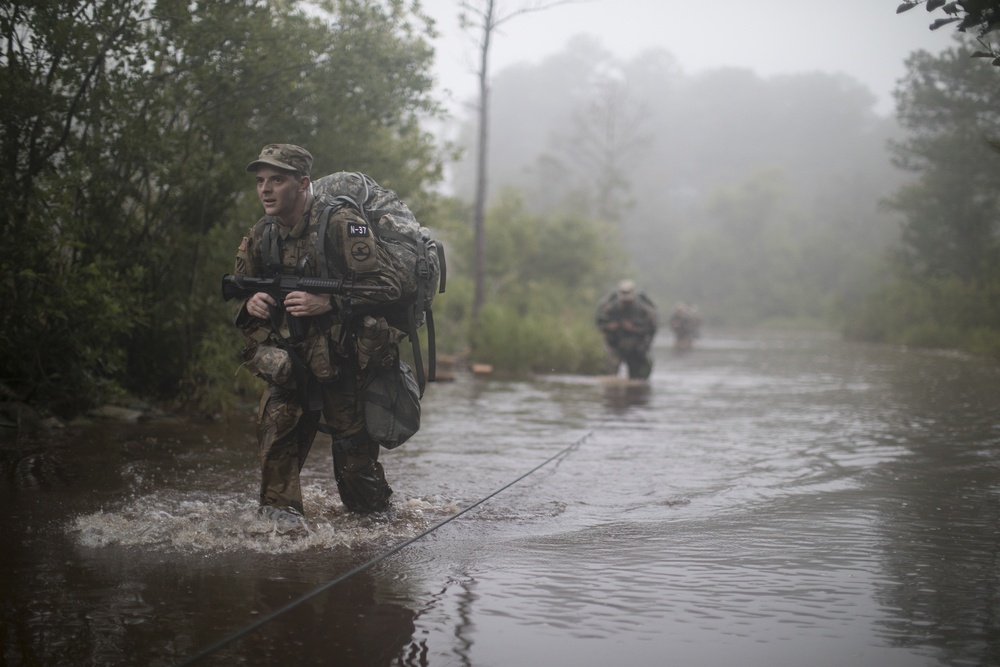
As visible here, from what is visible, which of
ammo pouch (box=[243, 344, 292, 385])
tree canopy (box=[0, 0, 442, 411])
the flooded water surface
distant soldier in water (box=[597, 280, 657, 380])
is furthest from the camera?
distant soldier in water (box=[597, 280, 657, 380])

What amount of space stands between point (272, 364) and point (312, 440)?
0.54 metres

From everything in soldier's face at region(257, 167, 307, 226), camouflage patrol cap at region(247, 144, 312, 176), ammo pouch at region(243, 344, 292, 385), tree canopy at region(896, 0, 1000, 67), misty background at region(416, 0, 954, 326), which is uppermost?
misty background at region(416, 0, 954, 326)

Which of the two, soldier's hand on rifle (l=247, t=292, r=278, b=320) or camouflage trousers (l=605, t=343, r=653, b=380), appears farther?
camouflage trousers (l=605, t=343, r=653, b=380)

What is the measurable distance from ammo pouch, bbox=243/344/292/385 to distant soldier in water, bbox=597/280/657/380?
34.9 ft

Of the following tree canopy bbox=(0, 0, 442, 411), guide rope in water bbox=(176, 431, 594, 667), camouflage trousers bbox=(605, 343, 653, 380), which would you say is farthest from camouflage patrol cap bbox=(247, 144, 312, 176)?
camouflage trousers bbox=(605, 343, 653, 380)

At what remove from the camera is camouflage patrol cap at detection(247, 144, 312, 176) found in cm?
493

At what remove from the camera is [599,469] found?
744cm

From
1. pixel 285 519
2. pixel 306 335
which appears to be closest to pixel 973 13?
pixel 306 335

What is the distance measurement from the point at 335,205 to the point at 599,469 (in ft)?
10.6

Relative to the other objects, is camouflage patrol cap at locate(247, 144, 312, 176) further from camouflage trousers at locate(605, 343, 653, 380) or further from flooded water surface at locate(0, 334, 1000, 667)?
camouflage trousers at locate(605, 343, 653, 380)

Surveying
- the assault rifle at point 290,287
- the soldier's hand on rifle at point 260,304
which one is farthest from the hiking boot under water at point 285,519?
the soldier's hand on rifle at point 260,304

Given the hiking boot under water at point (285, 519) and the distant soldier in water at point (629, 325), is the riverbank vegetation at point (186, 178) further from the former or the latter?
the hiking boot under water at point (285, 519)

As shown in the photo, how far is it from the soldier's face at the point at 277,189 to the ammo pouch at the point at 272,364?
0.67 metres

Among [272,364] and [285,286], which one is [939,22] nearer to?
[285,286]
